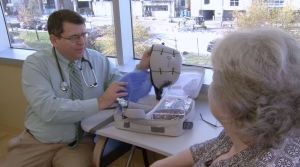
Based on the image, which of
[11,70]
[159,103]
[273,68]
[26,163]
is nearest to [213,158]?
[273,68]

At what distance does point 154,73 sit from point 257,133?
2.62 ft

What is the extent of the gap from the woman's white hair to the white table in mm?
522

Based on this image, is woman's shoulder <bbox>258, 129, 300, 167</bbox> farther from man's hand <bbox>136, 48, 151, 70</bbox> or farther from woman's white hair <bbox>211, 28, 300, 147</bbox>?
man's hand <bbox>136, 48, 151, 70</bbox>

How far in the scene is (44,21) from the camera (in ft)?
8.93

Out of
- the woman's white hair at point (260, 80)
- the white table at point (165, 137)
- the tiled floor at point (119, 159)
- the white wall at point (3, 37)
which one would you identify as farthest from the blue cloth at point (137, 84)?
the white wall at point (3, 37)

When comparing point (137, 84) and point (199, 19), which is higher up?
point (199, 19)

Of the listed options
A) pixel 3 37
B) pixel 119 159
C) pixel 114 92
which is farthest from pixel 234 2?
pixel 3 37

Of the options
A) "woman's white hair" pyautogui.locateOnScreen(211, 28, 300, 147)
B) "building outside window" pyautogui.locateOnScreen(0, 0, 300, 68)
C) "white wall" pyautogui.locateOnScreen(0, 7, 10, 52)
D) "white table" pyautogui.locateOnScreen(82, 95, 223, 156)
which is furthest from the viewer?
"white wall" pyautogui.locateOnScreen(0, 7, 10, 52)

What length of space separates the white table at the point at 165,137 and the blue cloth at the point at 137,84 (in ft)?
0.58

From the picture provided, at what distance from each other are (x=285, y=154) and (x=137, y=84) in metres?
0.86

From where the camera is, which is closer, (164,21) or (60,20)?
(60,20)

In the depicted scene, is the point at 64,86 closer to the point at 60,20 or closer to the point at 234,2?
the point at 60,20

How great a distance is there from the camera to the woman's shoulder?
2.64 ft

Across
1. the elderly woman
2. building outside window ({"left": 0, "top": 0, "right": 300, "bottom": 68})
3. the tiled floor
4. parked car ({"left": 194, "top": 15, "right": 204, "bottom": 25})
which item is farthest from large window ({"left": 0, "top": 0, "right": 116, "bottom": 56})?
the elderly woman
